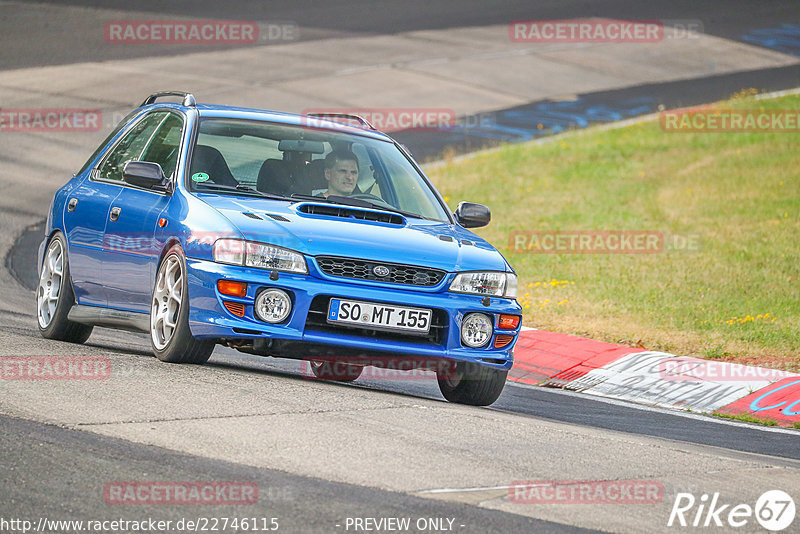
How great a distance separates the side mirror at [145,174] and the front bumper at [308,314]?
0.86m

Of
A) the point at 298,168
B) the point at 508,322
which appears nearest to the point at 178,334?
the point at 298,168

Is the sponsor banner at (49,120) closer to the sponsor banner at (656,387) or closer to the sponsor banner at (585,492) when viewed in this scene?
the sponsor banner at (656,387)

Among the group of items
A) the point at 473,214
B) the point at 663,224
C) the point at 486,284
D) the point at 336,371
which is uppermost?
the point at 473,214

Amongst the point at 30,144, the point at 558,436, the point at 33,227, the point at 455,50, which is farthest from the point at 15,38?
the point at 558,436

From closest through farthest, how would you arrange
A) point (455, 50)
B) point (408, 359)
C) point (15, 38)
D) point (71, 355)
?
point (408, 359) < point (71, 355) < point (15, 38) < point (455, 50)

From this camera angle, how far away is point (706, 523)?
5391 mm

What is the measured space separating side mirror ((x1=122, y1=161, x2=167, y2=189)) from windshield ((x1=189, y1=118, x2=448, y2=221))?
0.21m

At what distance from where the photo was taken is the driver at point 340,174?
28.4 feet

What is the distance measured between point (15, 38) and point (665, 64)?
16.5m

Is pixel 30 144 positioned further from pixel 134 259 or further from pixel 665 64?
pixel 665 64

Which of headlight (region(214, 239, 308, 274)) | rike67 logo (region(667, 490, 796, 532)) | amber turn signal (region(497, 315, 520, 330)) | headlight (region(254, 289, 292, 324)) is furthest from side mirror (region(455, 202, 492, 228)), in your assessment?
rike67 logo (region(667, 490, 796, 532))

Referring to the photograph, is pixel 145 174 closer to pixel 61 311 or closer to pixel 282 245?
pixel 282 245

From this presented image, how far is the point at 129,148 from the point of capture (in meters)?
9.47

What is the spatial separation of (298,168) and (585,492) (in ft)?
12.2
